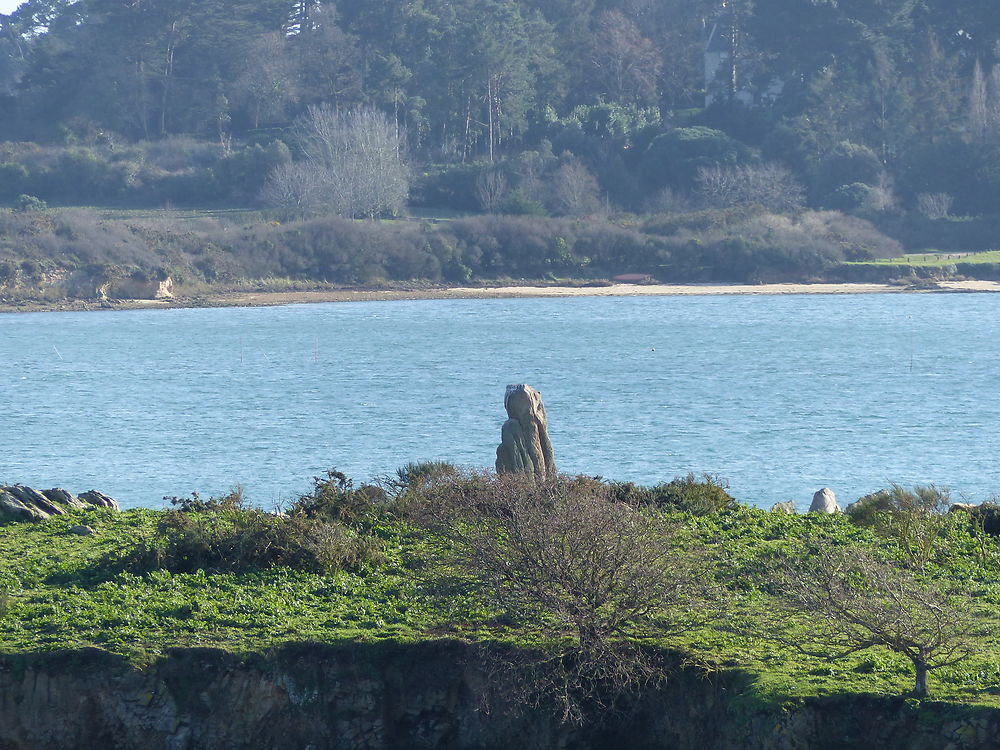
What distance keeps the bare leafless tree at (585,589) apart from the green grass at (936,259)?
7367 centimetres

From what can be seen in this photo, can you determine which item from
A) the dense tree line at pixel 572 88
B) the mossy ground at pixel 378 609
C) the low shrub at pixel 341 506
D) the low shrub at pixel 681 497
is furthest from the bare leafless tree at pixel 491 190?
the mossy ground at pixel 378 609

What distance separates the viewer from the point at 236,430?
38.2 metres

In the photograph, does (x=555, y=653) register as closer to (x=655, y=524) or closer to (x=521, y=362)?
(x=655, y=524)

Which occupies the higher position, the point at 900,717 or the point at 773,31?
the point at 773,31

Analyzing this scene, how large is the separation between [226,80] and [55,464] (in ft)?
248

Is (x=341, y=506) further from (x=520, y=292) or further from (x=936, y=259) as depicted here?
(x=936, y=259)

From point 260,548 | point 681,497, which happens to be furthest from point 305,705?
point 681,497

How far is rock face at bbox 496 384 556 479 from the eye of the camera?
1641cm

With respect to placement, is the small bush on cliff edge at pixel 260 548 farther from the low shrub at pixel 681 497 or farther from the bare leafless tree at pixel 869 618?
the bare leafless tree at pixel 869 618

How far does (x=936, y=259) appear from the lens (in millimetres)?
83312

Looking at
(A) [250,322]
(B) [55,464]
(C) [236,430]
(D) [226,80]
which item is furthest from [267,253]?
(B) [55,464]

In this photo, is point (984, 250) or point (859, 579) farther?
point (984, 250)

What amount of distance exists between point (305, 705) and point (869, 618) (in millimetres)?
4467

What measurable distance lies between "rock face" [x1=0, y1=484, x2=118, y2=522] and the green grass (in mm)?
69822
